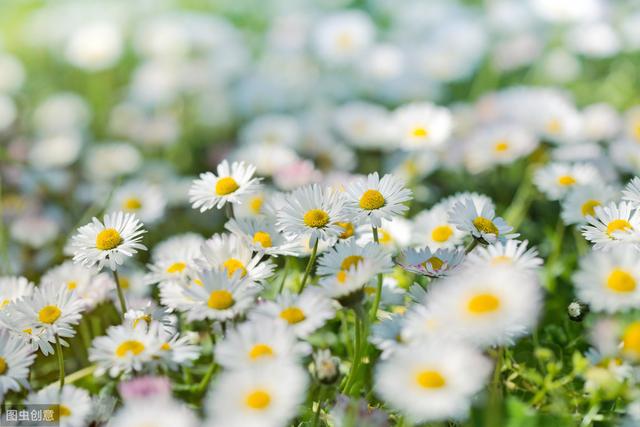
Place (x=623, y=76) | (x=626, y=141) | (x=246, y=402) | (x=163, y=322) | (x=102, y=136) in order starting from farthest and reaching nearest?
(x=102, y=136), (x=623, y=76), (x=626, y=141), (x=163, y=322), (x=246, y=402)

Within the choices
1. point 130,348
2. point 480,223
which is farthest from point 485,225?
point 130,348

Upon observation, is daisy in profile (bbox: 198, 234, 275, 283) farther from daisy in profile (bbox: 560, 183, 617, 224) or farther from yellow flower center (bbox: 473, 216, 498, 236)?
daisy in profile (bbox: 560, 183, 617, 224)

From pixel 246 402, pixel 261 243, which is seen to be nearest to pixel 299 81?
pixel 261 243

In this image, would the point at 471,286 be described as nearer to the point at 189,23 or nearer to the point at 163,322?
the point at 163,322

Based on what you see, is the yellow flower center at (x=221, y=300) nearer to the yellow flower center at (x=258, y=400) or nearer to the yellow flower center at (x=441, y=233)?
the yellow flower center at (x=258, y=400)

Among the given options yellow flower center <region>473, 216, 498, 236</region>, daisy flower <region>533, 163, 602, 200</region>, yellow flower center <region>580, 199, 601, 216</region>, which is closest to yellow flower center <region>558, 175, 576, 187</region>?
daisy flower <region>533, 163, 602, 200</region>
